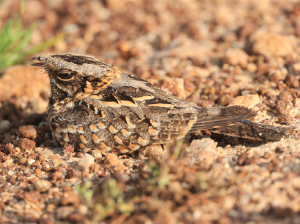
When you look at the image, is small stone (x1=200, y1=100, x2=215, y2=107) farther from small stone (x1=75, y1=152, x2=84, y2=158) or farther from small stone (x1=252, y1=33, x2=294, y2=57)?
small stone (x1=75, y1=152, x2=84, y2=158)

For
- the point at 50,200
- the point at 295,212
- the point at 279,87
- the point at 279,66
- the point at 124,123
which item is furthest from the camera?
the point at 279,66

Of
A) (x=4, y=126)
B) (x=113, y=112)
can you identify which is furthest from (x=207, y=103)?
(x=4, y=126)

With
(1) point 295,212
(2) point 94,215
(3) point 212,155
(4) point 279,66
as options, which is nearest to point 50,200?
(2) point 94,215

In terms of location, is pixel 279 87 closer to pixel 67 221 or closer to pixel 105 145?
pixel 105 145

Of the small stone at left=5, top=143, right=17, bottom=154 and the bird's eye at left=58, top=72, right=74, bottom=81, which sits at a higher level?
the bird's eye at left=58, top=72, right=74, bottom=81

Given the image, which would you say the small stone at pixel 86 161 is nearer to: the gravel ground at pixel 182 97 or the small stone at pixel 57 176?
the gravel ground at pixel 182 97

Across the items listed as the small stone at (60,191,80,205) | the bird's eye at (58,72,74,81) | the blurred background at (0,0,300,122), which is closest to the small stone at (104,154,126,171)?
the small stone at (60,191,80,205)

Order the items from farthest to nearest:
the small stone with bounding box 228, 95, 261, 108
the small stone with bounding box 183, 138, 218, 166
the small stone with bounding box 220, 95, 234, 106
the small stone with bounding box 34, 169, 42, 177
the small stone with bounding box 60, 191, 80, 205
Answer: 1. the small stone with bounding box 220, 95, 234, 106
2. the small stone with bounding box 228, 95, 261, 108
3. the small stone with bounding box 34, 169, 42, 177
4. the small stone with bounding box 183, 138, 218, 166
5. the small stone with bounding box 60, 191, 80, 205
